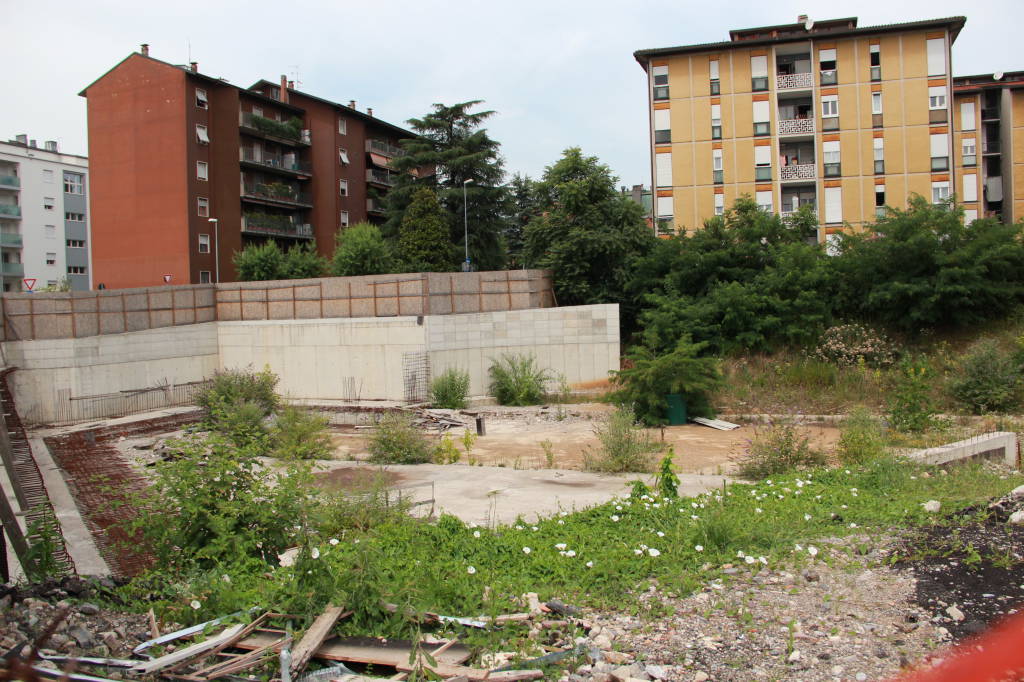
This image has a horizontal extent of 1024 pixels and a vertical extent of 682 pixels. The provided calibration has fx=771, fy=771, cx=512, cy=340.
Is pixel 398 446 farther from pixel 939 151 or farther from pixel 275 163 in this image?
pixel 275 163

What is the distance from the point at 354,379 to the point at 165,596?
16982 millimetres

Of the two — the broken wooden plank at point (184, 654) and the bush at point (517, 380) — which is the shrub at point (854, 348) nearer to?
the bush at point (517, 380)

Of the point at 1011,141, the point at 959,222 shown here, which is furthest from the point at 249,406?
the point at 1011,141

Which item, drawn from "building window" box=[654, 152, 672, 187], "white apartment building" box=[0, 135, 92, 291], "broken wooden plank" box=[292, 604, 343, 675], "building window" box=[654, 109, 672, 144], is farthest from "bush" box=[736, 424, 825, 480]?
"white apartment building" box=[0, 135, 92, 291]

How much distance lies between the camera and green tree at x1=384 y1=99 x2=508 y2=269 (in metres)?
40.7

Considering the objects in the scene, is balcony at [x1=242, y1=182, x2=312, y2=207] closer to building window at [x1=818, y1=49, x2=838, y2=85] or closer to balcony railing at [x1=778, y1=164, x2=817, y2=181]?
balcony railing at [x1=778, y1=164, x2=817, y2=181]

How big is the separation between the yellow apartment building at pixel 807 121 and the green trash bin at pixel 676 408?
15.7 metres

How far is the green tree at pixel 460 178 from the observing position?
40.7 metres

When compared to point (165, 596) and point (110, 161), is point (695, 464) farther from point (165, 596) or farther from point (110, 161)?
point (110, 161)

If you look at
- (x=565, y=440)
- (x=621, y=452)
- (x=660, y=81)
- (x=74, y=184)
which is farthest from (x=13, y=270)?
(x=621, y=452)

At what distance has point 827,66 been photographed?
33.9m

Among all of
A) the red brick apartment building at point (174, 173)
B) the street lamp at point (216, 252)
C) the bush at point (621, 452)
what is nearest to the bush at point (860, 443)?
the bush at point (621, 452)

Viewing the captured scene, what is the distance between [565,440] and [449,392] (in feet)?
15.7

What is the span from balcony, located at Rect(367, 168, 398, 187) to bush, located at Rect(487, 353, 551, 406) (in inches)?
1216
